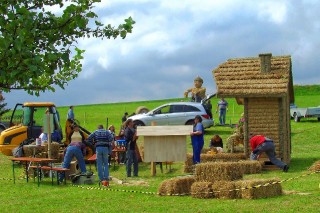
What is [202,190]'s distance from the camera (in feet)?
60.2

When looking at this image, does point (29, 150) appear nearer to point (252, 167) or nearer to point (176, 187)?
point (252, 167)

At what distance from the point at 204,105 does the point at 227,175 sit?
871 inches

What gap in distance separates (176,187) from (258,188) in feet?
7.77

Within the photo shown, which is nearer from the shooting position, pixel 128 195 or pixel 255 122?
pixel 128 195

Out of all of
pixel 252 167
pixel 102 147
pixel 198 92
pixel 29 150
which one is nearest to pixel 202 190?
pixel 102 147

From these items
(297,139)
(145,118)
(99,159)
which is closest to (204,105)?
(145,118)

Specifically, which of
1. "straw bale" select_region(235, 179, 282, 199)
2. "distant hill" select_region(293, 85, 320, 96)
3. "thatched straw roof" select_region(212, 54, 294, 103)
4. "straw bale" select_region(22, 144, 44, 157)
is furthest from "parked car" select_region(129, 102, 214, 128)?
"distant hill" select_region(293, 85, 320, 96)

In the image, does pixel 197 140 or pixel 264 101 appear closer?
pixel 197 140

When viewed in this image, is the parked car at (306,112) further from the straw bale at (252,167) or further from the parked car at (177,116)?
the straw bale at (252,167)

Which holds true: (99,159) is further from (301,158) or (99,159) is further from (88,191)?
(301,158)

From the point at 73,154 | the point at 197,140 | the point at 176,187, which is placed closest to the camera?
the point at 176,187

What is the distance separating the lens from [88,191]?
20719 millimetres

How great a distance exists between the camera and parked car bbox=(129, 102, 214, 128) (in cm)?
3906

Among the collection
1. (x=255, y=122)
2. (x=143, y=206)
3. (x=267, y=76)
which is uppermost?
(x=267, y=76)
